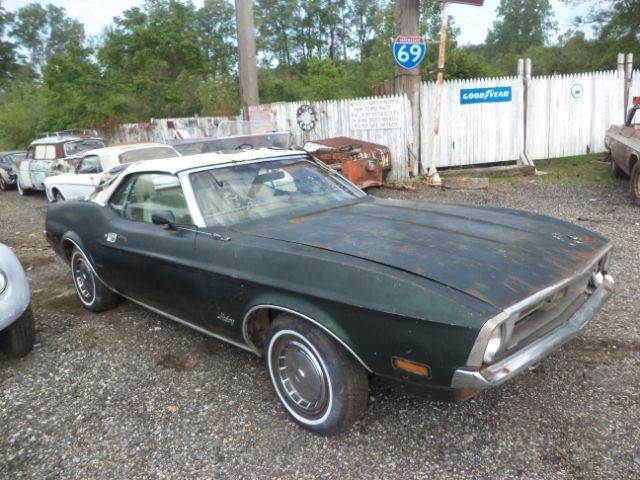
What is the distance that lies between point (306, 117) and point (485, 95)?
13.4ft

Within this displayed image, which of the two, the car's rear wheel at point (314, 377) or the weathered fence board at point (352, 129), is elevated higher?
the weathered fence board at point (352, 129)

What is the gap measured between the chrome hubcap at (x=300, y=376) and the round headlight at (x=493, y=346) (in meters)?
0.83

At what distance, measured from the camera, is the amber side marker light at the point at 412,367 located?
2.21m

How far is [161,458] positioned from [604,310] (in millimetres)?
3434

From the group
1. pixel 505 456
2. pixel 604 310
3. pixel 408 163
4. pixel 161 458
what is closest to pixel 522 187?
pixel 408 163

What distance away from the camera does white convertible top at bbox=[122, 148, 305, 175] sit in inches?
141

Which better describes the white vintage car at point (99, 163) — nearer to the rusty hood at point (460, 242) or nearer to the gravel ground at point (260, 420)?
the gravel ground at point (260, 420)

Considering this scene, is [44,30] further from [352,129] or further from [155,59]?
[352,129]

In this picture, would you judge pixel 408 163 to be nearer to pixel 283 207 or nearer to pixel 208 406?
pixel 283 207

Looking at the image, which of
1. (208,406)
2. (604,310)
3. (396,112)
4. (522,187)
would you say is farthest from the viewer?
(396,112)

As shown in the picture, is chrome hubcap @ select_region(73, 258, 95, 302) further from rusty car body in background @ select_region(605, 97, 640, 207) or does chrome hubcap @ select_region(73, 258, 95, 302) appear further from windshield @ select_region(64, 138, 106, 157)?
windshield @ select_region(64, 138, 106, 157)

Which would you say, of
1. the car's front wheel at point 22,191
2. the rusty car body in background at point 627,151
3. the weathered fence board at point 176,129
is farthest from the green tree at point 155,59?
the rusty car body in background at point 627,151

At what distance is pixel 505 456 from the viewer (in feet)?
8.00

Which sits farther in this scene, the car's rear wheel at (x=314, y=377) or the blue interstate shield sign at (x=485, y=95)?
the blue interstate shield sign at (x=485, y=95)
